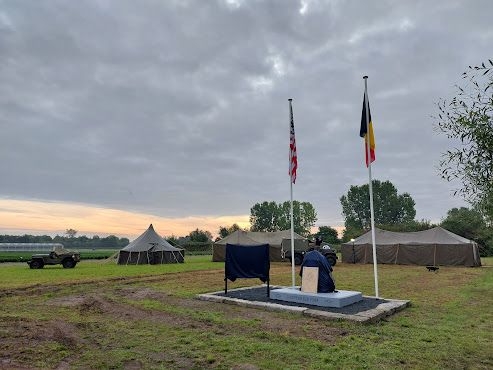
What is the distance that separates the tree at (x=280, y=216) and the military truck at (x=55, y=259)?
83.4 meters

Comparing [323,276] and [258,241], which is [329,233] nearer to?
[258,241]

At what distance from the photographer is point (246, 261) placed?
12734mm

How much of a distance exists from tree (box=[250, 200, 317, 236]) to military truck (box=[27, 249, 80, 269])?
3285 inches

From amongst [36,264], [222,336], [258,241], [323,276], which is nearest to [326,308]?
[323,276]

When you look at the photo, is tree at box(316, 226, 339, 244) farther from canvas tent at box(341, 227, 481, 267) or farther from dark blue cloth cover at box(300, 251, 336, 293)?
dark blue cloth cover at box(300, 251, 336, 293)

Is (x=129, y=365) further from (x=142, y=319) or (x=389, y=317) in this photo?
(x=389, y=317)

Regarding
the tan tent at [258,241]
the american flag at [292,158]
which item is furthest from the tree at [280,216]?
the american flag at [292,158]

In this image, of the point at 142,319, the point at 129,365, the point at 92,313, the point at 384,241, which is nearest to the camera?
the point at 129,365

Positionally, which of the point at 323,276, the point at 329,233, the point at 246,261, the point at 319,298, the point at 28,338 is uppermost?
the point at 329,233

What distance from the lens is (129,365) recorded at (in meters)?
5.55

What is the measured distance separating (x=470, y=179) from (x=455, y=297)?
834 centimetres

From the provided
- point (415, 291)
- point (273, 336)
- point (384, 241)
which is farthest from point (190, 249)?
point (273, 336)

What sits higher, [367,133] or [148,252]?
[367,133]

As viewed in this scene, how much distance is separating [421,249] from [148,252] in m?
23.1
